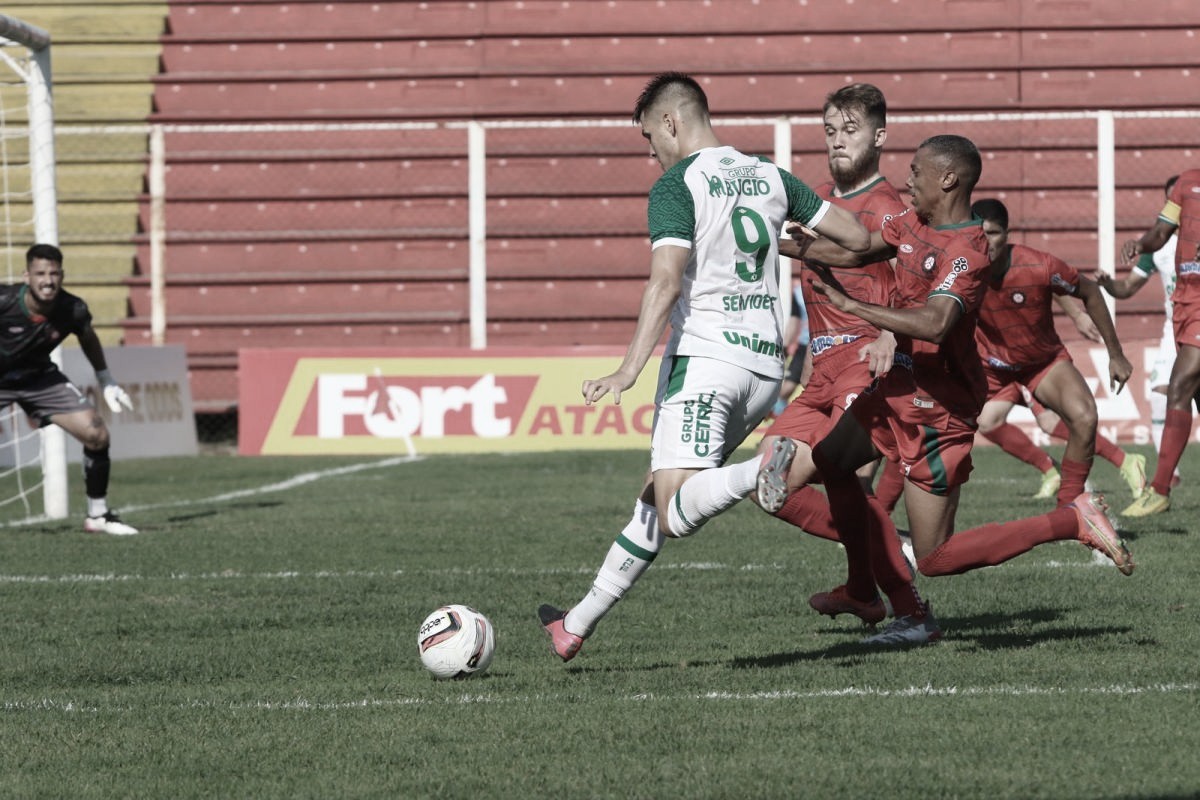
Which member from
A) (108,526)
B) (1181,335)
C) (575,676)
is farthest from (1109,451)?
(108,526)

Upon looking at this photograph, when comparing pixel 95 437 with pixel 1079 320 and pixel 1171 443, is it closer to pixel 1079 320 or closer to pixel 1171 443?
pixel 1079 320

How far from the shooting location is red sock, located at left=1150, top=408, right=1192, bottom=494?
1078 centimetres

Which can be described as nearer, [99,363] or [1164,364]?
[99,363]

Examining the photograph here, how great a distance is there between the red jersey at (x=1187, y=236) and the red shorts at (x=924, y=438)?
4.80 metres

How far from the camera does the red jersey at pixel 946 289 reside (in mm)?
6242

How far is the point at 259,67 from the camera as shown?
23234 millimetres

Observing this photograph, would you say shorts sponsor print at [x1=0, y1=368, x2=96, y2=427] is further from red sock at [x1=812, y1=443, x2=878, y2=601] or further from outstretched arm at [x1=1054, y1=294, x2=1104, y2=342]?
red sock at [x1=812, y1=443, x2=878, y2=601]

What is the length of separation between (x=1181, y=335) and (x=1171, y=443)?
0.67 m

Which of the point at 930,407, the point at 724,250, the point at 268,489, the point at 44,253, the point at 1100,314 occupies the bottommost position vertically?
the point at 268,489

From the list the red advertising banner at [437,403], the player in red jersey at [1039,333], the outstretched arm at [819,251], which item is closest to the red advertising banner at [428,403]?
the red advertising banner at [437,403]

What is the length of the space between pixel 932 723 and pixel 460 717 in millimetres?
1417

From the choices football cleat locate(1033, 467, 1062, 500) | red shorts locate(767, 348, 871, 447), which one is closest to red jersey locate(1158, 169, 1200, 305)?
football cleat locate(1033, 467, 1062, 500)

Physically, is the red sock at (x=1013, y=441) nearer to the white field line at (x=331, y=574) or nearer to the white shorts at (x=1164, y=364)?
the white shorts at (x=1164, y=364)

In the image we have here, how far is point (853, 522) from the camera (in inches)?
265
